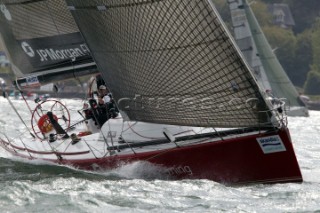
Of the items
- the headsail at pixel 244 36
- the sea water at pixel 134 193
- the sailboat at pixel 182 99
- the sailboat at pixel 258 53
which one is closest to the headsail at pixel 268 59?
the sailboat at pixel 258 53

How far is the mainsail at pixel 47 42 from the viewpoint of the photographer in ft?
49.6

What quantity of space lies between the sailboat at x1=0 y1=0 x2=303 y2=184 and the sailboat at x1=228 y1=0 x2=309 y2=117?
17838mm

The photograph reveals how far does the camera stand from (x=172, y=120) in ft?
41.5

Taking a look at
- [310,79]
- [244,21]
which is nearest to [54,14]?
[244,21]

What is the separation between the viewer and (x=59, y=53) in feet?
50.2

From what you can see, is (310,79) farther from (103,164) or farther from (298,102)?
(103,164)

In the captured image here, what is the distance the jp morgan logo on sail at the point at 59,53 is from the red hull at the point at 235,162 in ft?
10.3

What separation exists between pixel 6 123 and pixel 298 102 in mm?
12489

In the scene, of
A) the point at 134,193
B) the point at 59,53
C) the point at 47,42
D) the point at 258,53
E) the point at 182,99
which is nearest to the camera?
the point at 134,193

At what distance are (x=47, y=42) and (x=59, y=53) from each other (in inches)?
12.6

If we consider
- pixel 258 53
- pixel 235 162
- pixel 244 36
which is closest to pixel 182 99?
pixel 235 162

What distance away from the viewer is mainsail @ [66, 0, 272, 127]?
1161 cm

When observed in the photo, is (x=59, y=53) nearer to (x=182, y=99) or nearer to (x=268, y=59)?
(x=182, y=99)

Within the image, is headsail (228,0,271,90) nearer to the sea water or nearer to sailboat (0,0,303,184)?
the sea water
